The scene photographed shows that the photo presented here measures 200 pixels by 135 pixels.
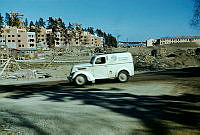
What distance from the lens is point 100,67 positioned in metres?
13.0

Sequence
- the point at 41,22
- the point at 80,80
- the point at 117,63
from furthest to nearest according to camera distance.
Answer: the point at 41,22
the point at 117,63
the point at 80,80

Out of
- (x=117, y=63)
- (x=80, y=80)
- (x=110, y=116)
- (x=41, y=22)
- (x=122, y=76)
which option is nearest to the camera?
(x=110, y=116)

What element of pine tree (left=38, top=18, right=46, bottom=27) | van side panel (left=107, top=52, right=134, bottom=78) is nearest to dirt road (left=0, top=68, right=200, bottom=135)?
van side panel (left=107, top=52, right=134, bottom=78)

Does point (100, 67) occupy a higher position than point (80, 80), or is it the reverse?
point (100, 67)

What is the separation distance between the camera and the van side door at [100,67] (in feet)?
42.7

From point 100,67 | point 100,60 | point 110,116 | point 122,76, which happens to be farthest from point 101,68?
point 110,116

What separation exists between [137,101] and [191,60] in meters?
23.9

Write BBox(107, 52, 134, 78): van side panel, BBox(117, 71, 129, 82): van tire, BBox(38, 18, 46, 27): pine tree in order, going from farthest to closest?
BBox(38, 18, 46, 27): pine tree < BBox(117, 71, 129, 82): van tire < BBox(107, 52, 134, 78): van side panel

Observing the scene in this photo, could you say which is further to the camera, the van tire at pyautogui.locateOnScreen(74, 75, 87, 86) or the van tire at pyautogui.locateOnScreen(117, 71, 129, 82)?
the van tire at pyautogui.locateOnScreen(117, 71, 129, 82)

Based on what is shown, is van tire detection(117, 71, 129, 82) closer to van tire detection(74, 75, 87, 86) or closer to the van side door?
the van side door

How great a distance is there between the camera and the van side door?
42.7 ft

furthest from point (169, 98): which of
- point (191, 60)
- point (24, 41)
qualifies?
point (24, 41)

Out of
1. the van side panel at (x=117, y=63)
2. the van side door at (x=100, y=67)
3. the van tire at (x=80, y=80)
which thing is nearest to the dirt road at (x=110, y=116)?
the van tire at (x=80, y=80)

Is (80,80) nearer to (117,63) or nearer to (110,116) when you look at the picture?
(117,63)
